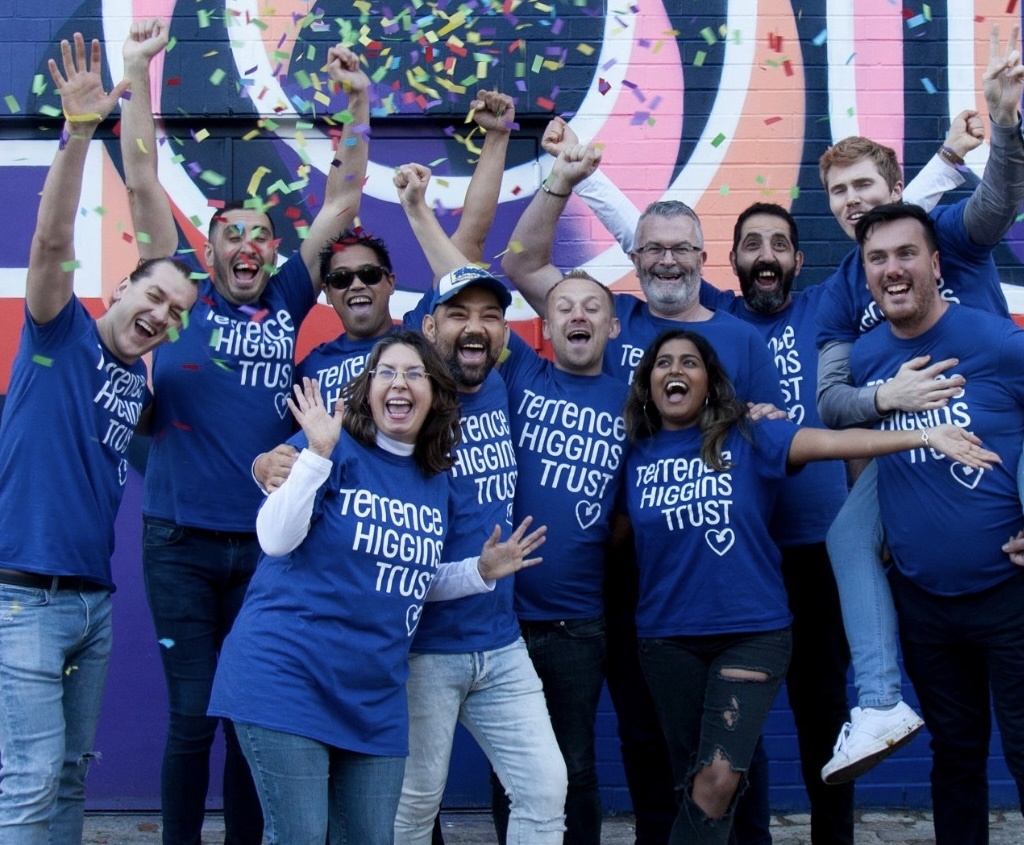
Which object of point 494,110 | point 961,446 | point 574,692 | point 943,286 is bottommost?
point 574,692

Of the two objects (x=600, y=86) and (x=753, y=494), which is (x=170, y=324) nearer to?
(x=753, y=494)

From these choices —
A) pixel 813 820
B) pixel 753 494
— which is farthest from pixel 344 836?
pixel 813 820

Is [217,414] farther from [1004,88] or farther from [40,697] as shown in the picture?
[1004,88]

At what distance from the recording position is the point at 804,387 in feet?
14.4

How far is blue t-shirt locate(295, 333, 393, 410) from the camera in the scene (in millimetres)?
4176

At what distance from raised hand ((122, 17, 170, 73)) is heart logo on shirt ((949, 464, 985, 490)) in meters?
2.91

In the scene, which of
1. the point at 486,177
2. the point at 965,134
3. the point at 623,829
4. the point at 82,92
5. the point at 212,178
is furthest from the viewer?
the point at 212,178

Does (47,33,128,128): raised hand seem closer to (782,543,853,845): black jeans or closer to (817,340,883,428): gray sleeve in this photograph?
(817,340,883,428): gray sleeve

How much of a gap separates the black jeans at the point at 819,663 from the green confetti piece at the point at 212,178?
285cm

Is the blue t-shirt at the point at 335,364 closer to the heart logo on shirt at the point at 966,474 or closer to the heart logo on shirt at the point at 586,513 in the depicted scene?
the heart logo on shirt at the point at 586,513

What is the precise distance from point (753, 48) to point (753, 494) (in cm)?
245

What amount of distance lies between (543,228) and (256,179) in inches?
60.8

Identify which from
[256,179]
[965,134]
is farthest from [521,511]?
[256,179]

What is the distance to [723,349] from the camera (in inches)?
165
